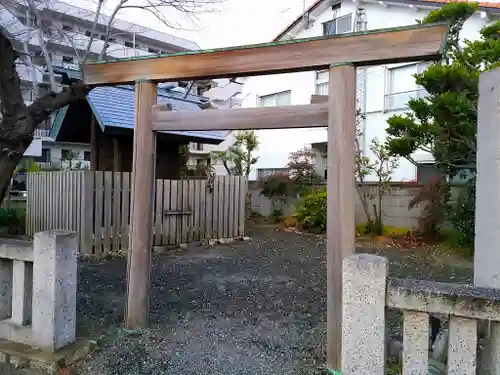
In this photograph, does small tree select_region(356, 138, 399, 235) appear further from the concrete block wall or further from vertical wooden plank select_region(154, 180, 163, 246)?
the concrete block wall

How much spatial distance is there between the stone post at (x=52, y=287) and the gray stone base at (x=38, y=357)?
74 mm

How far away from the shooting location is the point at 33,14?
7.74 meters

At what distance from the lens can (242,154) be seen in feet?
58.2

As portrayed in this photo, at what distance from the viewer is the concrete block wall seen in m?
3.27

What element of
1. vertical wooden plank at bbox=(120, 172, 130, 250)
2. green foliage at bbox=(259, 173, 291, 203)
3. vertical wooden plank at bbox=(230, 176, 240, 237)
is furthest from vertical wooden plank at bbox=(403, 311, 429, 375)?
green foliage at bbox=(259, 173, 291, 203)

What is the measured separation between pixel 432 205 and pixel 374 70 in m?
6.52

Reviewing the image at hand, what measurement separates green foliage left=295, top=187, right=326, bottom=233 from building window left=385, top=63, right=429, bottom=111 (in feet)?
14.1

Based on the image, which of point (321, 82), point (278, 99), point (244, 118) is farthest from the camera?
point (278, 99)

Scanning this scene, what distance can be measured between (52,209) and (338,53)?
24.5 ft

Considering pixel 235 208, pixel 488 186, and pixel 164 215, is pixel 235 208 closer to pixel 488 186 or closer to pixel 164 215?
pixel 164 215

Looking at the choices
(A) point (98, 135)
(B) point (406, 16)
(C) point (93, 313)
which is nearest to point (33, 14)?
(A) point (98, 135)

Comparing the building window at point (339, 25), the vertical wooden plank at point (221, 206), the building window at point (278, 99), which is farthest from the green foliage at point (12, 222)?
the building window at point (339, 25)

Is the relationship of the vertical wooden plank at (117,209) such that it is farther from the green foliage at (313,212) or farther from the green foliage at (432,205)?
the green foliage at (432,205)

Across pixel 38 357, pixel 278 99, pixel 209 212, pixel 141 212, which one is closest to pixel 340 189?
pixel 141 212
